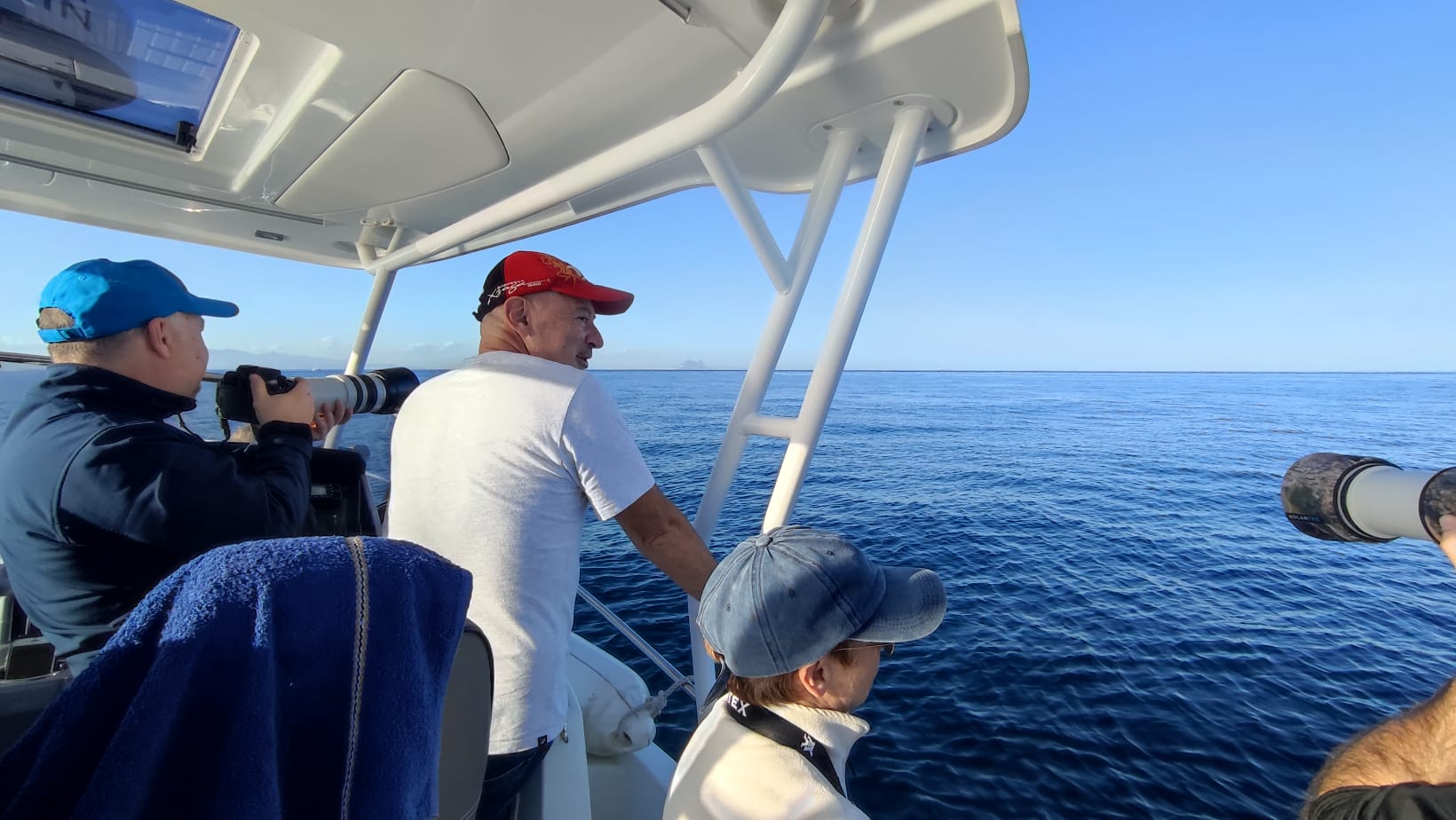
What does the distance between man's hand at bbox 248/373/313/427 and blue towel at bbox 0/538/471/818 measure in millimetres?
1265

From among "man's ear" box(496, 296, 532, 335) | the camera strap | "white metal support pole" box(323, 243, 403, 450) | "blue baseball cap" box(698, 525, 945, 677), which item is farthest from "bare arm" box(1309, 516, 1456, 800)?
"white metal support pole" box(323, 243, 403, 450)

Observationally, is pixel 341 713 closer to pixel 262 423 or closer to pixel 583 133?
pixel 262 423

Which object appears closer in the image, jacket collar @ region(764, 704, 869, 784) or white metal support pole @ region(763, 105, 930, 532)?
jacket collar @ region(764, 704, 869, 784)

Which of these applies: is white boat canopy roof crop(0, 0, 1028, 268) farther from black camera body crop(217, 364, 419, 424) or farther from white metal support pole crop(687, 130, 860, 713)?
black camera body crop(217, 364, 419, 424)

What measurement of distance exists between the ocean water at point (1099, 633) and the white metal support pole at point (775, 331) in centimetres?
235

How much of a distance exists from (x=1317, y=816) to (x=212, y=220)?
474 centimetres

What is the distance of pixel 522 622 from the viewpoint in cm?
135

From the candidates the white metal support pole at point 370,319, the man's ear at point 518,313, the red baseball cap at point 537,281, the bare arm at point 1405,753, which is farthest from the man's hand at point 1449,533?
the white metal support pole at point 370,319

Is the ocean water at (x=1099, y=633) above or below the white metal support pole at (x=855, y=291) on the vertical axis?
below

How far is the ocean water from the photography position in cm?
455

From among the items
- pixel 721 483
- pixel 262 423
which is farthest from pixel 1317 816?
pixel 262 423

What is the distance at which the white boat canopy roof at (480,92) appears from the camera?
1497mm

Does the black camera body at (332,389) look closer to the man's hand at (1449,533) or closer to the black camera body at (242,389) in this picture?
the black camera body at (242,389)

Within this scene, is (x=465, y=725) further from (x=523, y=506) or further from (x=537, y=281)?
(x=537, y=281)
